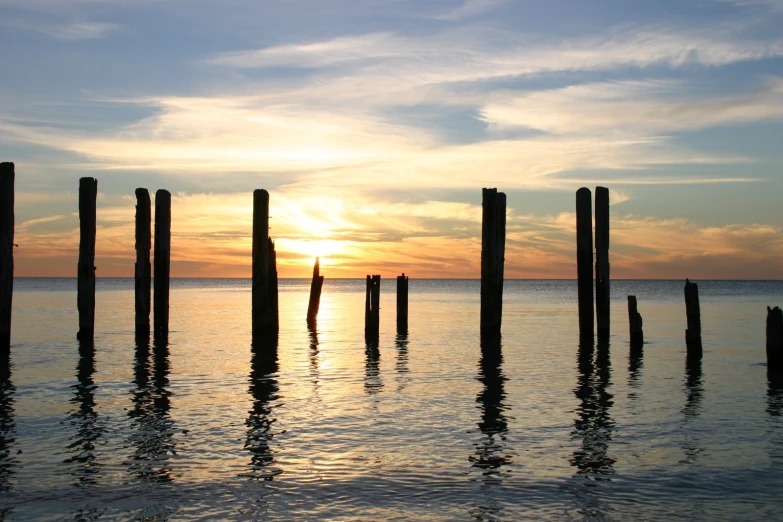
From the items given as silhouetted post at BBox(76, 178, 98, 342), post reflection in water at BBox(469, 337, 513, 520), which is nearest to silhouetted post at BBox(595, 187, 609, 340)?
post reflection in water at BBox(469, 337, 513, 520)

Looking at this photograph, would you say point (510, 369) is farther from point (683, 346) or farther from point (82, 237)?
point (82, 237)

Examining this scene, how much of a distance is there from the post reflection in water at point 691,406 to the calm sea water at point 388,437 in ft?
0.23

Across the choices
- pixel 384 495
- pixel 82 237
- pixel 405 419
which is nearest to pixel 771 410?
pixel 405 419

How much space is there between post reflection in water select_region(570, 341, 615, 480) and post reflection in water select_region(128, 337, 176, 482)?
4809 millimetres

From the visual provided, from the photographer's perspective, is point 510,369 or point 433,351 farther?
point 433,351

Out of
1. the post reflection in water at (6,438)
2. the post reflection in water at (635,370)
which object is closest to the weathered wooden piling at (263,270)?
the post reflection in water at (6,438)

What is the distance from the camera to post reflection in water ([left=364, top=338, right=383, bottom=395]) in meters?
15.1

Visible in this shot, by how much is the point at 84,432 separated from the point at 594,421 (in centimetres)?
744

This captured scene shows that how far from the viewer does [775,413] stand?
40.8 ft

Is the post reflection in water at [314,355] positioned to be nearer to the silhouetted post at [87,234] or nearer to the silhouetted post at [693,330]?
the silhouetted post at [87,234]

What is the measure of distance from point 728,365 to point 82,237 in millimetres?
16481

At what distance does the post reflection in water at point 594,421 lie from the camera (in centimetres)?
900

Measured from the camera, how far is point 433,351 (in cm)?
2209

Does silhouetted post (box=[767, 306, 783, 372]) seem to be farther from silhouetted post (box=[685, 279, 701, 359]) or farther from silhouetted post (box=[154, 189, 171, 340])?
silhouetted post (box=[154, 189, 171, 340])
